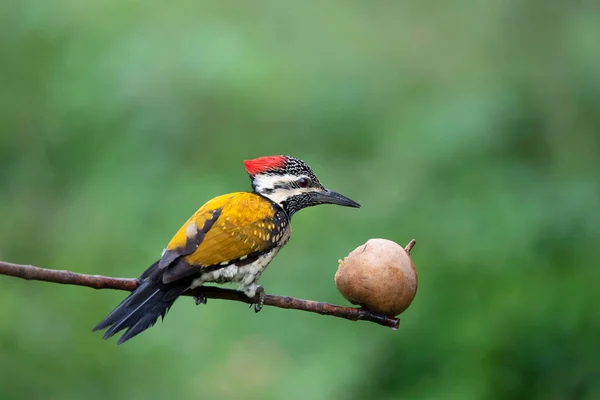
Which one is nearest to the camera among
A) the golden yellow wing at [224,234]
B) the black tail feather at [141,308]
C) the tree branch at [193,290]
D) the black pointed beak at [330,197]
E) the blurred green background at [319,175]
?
the tree branch at [193,290]

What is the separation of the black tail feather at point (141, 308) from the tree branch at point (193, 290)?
0.09 metres

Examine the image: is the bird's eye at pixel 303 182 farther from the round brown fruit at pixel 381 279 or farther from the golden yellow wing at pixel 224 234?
the round brown fruit at pixel 381 279

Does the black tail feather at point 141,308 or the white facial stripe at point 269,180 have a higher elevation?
the white facial stripe at point 269,180

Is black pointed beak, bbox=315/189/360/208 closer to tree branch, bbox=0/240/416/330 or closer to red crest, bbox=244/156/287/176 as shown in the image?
red crest, bbox=244/156/287/176

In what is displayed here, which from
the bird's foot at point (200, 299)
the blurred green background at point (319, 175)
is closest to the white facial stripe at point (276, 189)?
the bird's foot at point (200, 299)

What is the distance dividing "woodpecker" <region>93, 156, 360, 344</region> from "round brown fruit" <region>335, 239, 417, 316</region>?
0.57 metres

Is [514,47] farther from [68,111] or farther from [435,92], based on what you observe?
[68,111]

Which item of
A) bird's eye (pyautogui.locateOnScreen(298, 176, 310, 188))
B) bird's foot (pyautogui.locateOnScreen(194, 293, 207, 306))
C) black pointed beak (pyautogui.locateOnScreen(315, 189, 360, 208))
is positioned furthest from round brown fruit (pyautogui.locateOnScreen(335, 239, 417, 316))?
bird's eye (pyautogui.locateOnScreen(298, 176, 310, 188))

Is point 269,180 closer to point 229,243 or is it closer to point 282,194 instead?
point 282,194

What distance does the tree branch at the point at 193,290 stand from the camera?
2.28 meters

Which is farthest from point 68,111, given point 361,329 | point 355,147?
point 361,329

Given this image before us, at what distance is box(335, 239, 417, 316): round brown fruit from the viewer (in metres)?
2.82

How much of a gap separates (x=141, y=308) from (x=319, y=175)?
4.54 metres

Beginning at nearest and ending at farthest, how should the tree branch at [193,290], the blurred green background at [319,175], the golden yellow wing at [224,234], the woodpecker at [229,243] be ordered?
the tree branch at [193,290] → the woodpecker at [229,243] → the golden yellow wing at [224,234] → the blurred green background at [319,175]
